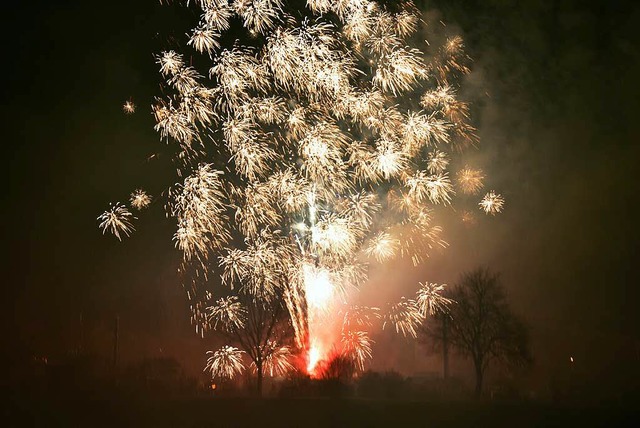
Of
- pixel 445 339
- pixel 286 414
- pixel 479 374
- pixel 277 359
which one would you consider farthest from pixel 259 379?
pixel 445 339

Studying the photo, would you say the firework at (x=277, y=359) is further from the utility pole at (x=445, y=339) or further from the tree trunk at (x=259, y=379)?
A: the utility pole at (x=445, y=339)

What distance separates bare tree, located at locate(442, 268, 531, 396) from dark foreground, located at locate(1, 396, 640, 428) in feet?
58.1

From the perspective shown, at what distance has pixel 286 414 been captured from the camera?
19.1m

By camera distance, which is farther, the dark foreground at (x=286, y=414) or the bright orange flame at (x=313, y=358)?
the bright orange flame at (x=313, y=358)

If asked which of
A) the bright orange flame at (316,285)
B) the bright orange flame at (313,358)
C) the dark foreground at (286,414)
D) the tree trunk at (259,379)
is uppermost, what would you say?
the bright orange flame at (316,285)

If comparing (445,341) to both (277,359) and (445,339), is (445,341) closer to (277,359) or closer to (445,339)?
(445,339)

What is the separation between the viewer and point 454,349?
42.4 m

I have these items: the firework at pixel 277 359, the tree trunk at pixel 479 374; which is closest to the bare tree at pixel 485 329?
the tree trunk at pixel 479 374

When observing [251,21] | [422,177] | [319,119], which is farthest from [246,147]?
[422,177]

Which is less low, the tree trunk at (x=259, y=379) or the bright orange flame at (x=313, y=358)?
the bright orange flame at (x=313, y=358)

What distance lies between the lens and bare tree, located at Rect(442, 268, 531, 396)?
39562 millimetres

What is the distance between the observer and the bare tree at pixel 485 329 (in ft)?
130

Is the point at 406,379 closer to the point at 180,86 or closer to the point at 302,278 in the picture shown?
the point at 302,278

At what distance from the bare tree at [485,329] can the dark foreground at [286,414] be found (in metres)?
17.7
